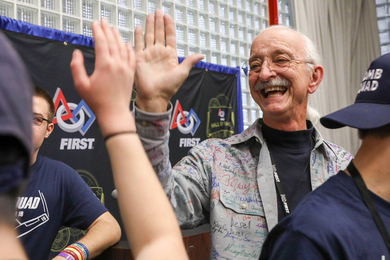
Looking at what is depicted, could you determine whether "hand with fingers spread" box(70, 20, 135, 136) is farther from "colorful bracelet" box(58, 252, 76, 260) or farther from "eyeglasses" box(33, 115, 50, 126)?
"eyeglasses" box(33, 115, 50, 126)

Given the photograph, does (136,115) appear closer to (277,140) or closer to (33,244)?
(277,140)

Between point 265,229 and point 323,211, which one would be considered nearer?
point 323,211

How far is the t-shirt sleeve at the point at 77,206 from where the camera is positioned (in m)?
2.22

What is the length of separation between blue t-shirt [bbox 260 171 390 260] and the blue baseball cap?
0.16 meters

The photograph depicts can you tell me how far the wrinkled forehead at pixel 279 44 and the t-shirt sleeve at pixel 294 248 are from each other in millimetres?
1001

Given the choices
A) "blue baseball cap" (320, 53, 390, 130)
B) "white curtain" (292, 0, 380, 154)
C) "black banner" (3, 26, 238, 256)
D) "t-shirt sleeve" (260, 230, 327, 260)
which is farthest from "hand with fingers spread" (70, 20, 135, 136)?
"white curtain" (292, 0, 380, 154)

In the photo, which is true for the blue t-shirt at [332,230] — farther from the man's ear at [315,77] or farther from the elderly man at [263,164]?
the man's ear at [315,77]

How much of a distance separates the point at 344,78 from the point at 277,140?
4.73 meters

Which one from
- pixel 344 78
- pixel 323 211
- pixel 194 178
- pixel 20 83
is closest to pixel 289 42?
pixel 194 178

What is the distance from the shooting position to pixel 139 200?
2.01 ft

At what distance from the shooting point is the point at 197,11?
4348mm

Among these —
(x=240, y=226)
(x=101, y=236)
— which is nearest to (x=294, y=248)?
(x=240, y=226)

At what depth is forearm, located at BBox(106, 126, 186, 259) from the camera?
0.60 m

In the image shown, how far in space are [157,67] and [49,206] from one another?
1574mm
